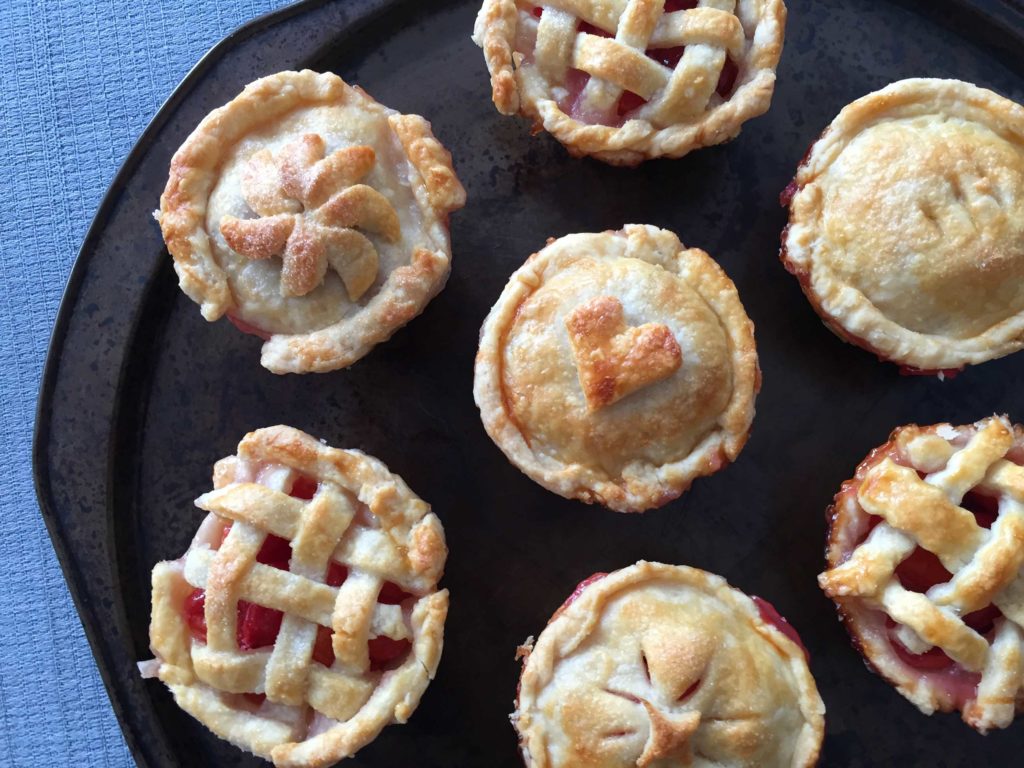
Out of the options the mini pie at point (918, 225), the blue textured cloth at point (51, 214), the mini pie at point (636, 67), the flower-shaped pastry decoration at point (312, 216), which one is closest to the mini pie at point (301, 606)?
the flower-shaped pastry decoration at point (312, 216)

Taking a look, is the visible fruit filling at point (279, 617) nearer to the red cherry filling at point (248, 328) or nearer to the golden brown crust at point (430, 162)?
the red cherry filling at point (248, 328)

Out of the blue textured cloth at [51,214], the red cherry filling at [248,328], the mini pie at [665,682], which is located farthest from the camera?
the blue textured cloth at [51,214]

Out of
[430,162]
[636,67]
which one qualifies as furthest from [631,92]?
[430,162]

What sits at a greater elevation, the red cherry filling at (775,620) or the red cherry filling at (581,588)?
the red cherry filling at (581,588)

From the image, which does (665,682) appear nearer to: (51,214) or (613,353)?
(613,353)

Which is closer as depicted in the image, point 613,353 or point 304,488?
point 613,353

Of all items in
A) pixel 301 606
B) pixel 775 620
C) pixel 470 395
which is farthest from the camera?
pixel 470 395

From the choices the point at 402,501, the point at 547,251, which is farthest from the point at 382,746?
the point at 547,251
